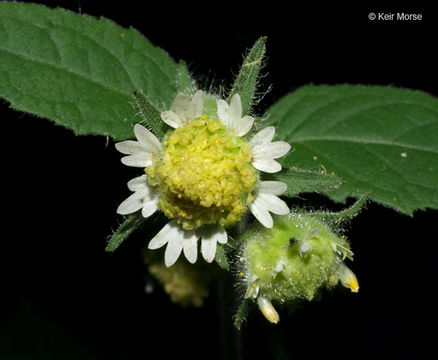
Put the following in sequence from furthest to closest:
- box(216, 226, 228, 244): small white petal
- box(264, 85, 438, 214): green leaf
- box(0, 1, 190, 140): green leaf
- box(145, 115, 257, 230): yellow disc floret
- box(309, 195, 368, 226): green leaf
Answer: box(264, 85, 438, 214): green leaf
box(0, 1, 190, 140): green leaf
box(309, 195, 368, 226): green leaf
box(216, 226, 228, 244): small white petal
box(145, 115, 257, 230): yellow disc floret

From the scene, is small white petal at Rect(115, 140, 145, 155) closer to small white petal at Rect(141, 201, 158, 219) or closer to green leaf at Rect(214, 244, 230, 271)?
small white petal at Rect(141, 201, 158, 219)

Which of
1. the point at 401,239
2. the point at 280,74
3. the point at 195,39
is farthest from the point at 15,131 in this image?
the point at 401,239

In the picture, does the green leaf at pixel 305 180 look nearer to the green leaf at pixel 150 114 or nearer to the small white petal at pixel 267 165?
the small white petal at pixel 267 165

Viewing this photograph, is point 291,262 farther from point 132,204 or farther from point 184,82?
point 184,82

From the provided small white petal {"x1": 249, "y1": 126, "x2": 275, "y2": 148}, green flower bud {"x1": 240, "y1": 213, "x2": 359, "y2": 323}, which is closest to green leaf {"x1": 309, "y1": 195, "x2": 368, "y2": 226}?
green flower bud {"x1": 240, "y1": 213, "x2": 359, "y2": 323}

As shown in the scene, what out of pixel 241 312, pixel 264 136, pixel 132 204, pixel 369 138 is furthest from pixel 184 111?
pixel 369 138

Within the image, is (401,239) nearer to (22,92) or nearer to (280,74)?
(280,74)

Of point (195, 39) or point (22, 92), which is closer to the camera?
point (22, 92)
